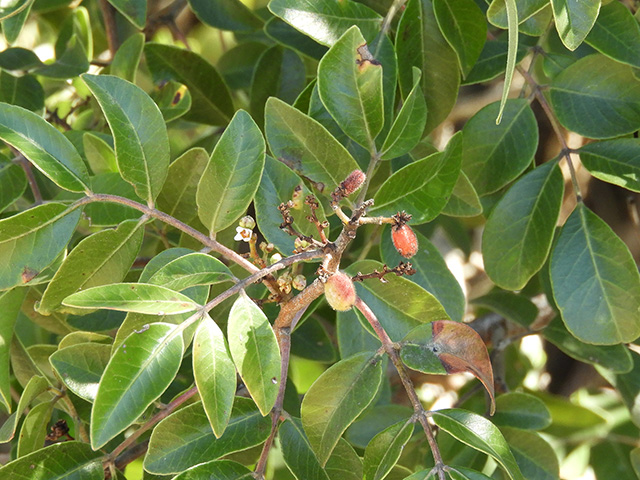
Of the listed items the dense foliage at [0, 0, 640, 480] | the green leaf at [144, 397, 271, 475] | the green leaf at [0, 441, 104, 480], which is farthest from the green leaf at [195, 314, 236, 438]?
the green leaf at [0, 441, 104, 480]

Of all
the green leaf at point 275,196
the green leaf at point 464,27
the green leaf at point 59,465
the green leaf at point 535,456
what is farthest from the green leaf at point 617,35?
the green leaf at point 59,465

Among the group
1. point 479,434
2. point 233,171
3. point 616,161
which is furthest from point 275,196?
point 616,161

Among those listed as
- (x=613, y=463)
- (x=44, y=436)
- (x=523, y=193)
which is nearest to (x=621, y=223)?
(x=613, y=463)

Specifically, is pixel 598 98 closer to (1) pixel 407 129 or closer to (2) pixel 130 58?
(1) pixel 407 129

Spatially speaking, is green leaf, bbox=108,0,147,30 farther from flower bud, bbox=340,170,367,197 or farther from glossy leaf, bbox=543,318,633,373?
glossy leaf, bbox=543,318,633,373

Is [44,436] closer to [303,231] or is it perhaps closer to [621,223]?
[303,231]

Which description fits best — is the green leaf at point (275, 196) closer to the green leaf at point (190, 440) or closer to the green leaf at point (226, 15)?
the green leaf at point (190, 440)
